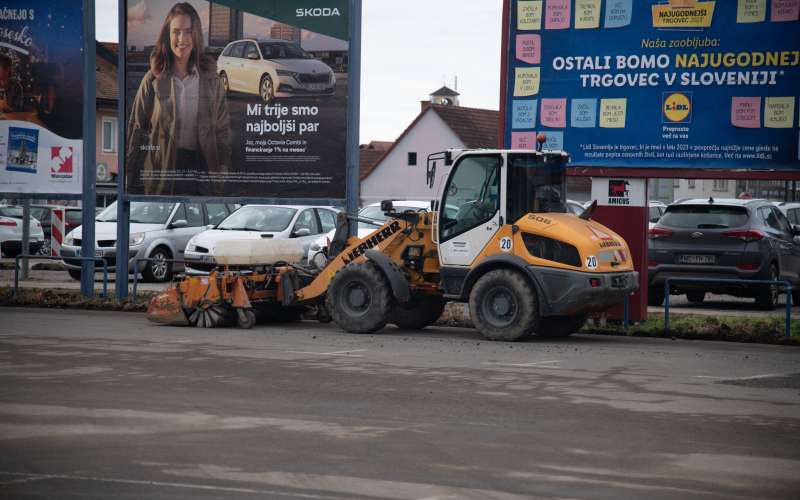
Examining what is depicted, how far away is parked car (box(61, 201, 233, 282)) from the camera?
25.2 m

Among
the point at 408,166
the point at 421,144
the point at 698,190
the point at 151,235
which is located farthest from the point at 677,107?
the point at 698,190

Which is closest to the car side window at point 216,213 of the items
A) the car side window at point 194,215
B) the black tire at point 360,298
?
the car side window at point 194,215

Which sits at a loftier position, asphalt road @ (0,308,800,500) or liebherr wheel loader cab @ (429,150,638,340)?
liebherr wheel loader cab @ (429,150,638,340)

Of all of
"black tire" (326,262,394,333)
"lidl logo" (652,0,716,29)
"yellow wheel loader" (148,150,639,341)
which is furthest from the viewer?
"lidl logo" (652,0,716,29)

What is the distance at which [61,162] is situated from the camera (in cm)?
2089

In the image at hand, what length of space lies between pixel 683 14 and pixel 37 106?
11.1 meters

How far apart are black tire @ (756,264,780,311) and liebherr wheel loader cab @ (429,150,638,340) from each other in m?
4.82

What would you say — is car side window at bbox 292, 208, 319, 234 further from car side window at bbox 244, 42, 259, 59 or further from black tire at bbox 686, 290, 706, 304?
black tire at bbox 686, 290, 706, 304

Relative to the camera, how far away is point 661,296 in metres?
20.7

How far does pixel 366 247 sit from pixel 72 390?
6512mm

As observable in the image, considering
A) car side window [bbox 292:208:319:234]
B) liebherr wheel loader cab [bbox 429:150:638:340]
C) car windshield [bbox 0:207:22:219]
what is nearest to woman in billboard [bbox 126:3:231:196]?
car side window [bbox 292:208:319:234]

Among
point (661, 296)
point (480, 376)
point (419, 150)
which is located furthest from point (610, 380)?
point (419, 150)

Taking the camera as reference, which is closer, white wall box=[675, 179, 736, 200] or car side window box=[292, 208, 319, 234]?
car side window box=[292, 208, 319, 234]

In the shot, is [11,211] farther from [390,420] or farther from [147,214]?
[390,420]
